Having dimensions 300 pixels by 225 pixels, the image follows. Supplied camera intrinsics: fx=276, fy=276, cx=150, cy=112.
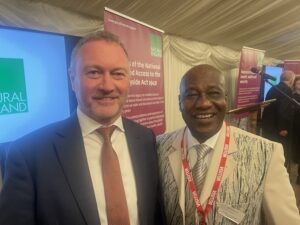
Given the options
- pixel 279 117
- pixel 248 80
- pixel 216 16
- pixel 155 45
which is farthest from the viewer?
pixel 248 80

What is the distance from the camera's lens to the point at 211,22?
4.71 meters

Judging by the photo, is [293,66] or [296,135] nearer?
[296,135]

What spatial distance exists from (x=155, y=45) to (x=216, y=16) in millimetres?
1650

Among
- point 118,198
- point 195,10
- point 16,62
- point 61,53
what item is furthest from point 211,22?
point 118,198

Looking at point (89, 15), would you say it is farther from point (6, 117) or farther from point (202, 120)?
point (202, 120)

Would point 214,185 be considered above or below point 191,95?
below

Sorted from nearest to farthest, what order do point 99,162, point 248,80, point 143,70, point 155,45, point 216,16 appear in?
1. point 99,162
2. point 143,70
3. point 155,45
4. point 216,16
5. point 248,80

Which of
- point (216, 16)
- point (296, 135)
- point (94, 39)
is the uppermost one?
point (216, 16)

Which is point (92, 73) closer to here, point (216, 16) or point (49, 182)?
point (49, 182)

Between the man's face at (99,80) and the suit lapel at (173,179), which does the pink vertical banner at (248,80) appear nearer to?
the suit lapel at (173,179)

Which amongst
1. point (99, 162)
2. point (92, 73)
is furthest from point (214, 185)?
point (92, 73)

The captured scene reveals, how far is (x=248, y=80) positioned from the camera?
239 inches

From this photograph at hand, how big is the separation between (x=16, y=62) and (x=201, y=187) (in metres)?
1.87

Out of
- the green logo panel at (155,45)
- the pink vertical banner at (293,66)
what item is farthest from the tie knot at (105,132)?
the pink vertical banner at (293,66)
